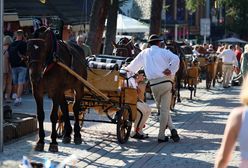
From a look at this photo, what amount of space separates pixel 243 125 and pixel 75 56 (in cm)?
698

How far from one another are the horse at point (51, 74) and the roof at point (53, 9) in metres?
15.5

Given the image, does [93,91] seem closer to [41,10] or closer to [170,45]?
[170,45]

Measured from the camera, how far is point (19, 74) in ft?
57.7

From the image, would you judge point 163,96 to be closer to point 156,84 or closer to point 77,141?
point 156,84

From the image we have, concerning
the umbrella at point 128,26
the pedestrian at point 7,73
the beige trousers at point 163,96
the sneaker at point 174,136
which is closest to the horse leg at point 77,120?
the beige trousers at point 163,96

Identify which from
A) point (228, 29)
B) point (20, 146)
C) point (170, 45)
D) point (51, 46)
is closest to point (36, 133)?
point (20, 146)

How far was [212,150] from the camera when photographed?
11266 millimetres

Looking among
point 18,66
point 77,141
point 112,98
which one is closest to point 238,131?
point 77,141

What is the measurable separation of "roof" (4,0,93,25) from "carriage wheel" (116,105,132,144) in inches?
603

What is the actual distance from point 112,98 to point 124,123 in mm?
684

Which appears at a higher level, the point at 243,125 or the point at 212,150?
the point at 243,125

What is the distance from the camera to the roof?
27.5m

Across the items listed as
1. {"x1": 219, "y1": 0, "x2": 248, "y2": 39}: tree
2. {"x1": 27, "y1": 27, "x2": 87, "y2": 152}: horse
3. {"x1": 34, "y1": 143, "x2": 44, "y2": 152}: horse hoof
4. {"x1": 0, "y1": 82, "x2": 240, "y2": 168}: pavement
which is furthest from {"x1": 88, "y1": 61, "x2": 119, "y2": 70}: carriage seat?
{"x1": 219, "y1": 0, "x2": 248, "y2": 39}: tree

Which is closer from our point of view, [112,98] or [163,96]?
[163,96]
